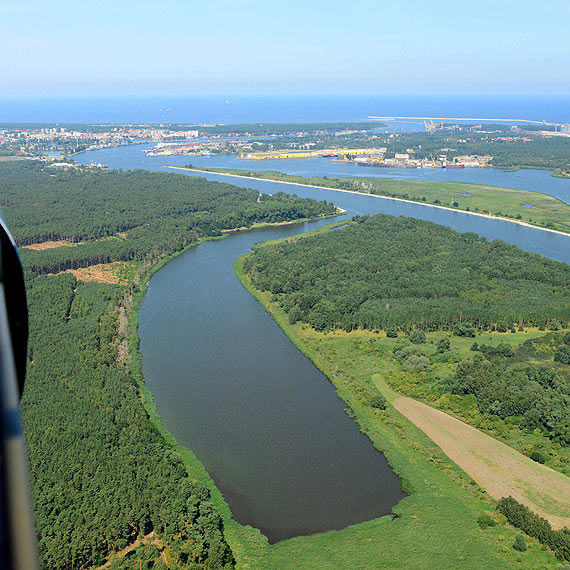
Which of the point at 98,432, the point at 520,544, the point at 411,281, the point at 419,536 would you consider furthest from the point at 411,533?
the point at 411,281

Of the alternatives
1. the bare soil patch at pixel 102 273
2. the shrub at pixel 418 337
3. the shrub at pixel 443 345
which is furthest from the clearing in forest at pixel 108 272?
the shrub at pixel 443 345

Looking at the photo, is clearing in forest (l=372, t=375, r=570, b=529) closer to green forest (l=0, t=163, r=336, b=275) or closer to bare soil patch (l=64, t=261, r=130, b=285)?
bare soil patch (l=64, t=261, r=130, b=285)

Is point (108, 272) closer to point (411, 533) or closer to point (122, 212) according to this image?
point (122, 212)

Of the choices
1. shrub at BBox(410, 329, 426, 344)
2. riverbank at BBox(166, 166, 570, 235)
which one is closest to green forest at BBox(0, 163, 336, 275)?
riverbank at BBox(166, 166, 570, 235)

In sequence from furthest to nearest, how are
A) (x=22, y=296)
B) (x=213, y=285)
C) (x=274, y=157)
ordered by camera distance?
(x=274, y=157), (x=213, y=285), (x=22, y=296)

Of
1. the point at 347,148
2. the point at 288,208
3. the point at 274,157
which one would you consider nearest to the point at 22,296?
the point at 288,208

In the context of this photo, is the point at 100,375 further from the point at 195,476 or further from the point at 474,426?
the point at 474,426

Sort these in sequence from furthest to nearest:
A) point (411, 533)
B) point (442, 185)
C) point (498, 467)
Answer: point (442, 185) → point (498, 467) → point (411, 533)
